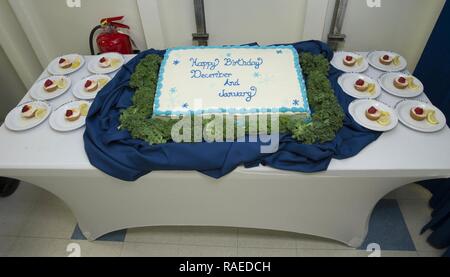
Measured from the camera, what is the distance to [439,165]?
1.10 m

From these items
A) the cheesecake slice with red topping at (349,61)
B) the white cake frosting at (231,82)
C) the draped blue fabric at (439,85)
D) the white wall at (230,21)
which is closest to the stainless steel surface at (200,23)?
the white wall at (230,21)

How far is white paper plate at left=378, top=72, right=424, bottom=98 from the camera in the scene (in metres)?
1.33

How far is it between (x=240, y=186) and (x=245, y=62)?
525 mm

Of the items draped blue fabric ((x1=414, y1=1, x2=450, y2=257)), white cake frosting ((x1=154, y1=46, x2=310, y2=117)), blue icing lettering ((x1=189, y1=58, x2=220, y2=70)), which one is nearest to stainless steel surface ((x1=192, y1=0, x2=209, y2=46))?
white cake frosting ((x1=154, y1=46, x2=310, y2=117))

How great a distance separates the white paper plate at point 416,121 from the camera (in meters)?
1.20

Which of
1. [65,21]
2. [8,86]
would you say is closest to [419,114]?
[65,21]

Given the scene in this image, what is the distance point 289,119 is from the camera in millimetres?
1191

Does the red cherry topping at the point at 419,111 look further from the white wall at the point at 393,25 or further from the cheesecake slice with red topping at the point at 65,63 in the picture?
the cheesecake slice with red topping at the point at 65,63

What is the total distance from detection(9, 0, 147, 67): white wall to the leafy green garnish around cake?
472 millimetres

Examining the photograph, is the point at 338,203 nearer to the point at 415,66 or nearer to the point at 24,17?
the point at 415,66

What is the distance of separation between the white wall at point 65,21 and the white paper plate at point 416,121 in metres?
1.28

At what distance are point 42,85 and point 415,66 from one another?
1826 mm

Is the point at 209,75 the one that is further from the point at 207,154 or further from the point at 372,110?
the point at 372,110

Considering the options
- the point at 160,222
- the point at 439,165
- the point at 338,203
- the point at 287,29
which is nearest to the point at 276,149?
the point at 338,203
